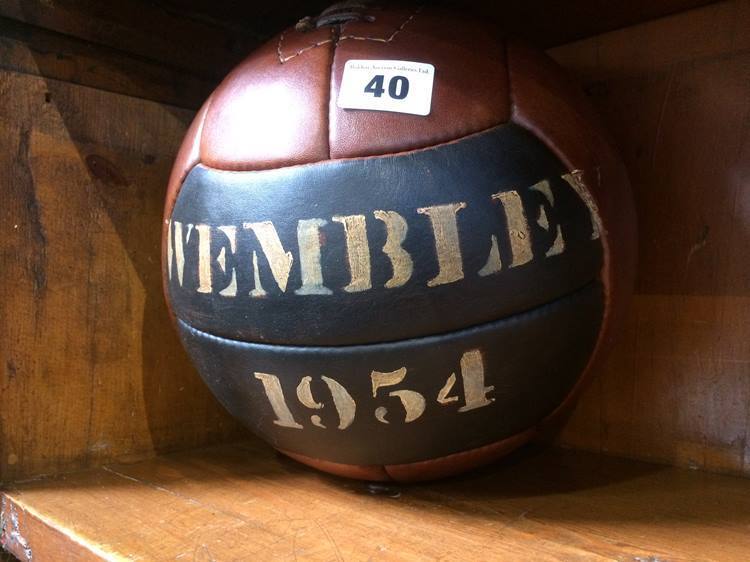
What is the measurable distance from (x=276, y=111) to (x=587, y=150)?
39 cm

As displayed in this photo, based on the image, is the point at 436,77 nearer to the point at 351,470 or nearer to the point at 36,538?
the point at 351,470

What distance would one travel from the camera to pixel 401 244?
2.29ft

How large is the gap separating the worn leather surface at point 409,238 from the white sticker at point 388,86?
64 millimetres

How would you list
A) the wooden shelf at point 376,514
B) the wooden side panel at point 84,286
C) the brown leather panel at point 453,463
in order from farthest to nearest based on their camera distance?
the wooden side panel at point 84,286 < the brown leather panel at point 453,463 < the wooden shelf at point 376,514

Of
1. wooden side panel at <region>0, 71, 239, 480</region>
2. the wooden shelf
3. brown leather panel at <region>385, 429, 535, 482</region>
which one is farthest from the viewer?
wooden side panel at <region>0, 71, 239, 480</region>

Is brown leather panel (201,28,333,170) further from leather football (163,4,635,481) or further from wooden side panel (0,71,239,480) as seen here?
wooden side panel (0,71,239,480)

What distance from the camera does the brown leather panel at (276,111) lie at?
0.75 m

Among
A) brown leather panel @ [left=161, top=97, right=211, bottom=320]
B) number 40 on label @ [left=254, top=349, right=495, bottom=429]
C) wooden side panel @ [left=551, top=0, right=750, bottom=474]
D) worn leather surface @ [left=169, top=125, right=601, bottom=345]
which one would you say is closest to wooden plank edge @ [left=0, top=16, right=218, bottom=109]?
brown leather panel @ [left=161, top=97, right=211, bottom=320]

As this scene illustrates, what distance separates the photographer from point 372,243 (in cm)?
70

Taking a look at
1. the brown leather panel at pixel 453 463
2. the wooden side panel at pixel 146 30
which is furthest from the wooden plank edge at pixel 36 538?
the wooden side panel at pixel 146 30

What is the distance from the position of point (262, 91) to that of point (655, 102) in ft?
2.17

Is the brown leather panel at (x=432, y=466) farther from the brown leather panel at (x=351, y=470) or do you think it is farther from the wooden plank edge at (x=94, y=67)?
the wooden plank edge at (x=94, y=67)

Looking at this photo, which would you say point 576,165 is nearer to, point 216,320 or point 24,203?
point 216,320

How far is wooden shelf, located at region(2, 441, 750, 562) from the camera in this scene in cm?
70
